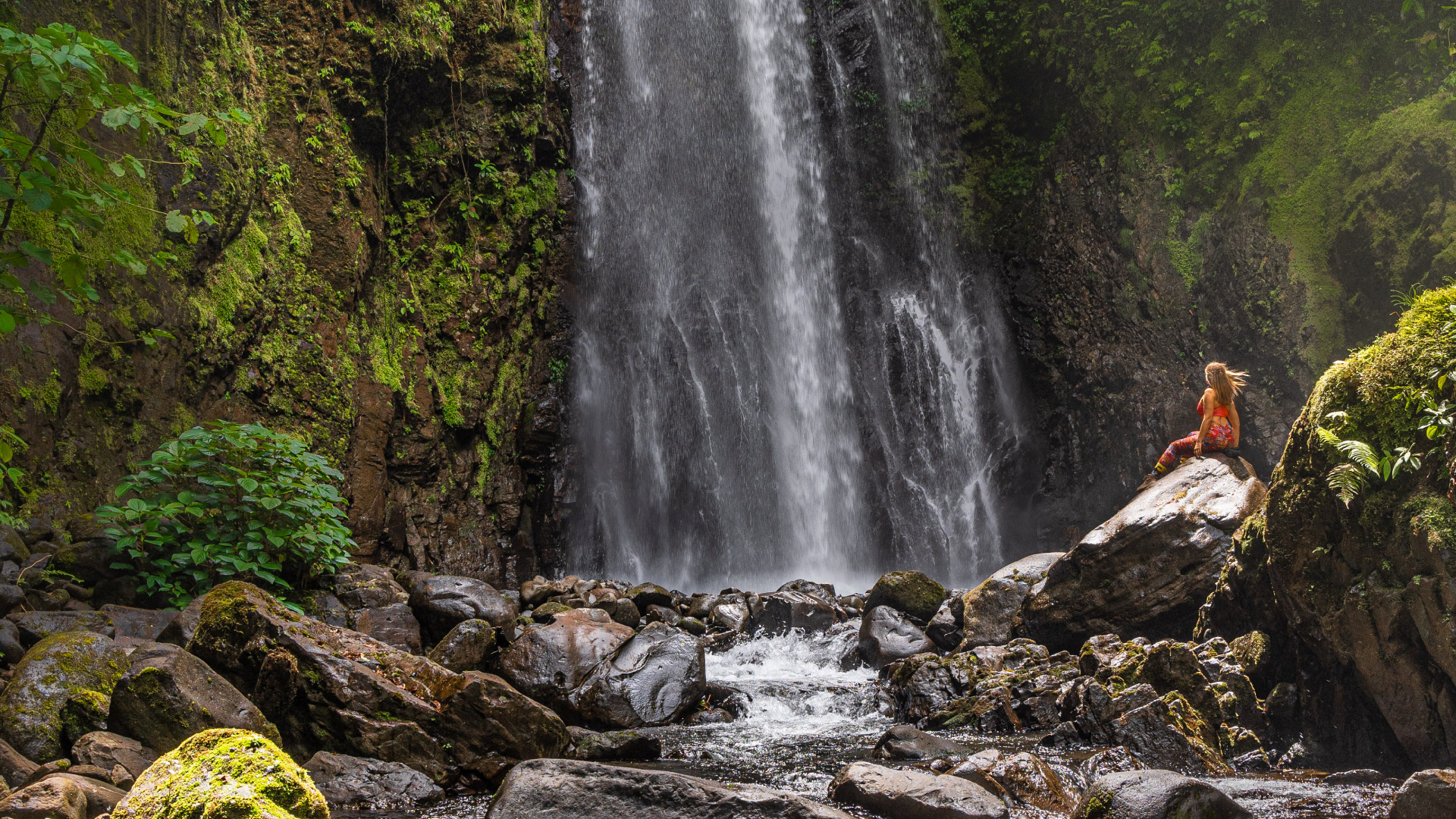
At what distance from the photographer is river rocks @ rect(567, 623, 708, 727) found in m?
6.13

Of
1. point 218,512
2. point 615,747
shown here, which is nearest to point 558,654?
point 615,747

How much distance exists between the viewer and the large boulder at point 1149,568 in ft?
23.3

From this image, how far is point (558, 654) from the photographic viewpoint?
658cm

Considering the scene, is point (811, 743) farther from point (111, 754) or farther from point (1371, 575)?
point (111, 754)

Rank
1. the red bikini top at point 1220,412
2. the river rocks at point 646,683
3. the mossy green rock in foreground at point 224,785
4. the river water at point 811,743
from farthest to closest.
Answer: the red bikini top at point 1220,412
the river rocks at point 646,683
the river water at point 811,743
the mossy green rock in foreground at point 224,785

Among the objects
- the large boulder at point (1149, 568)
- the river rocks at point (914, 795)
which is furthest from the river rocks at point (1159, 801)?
the large boulder at point (1149, 568)

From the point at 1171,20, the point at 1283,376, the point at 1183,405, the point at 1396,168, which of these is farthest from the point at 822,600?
the point at 1171,20

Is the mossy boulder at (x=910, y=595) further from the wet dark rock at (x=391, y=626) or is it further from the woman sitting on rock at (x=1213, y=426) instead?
the wet dark rock at (x=391, y=626)

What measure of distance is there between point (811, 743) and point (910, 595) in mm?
3697

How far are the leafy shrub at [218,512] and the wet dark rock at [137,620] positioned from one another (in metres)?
0.32

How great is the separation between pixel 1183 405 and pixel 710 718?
12.1 metres

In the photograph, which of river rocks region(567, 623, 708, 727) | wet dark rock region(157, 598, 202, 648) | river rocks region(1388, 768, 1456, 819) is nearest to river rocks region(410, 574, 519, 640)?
river rocks region(567, 623, 708, 727)

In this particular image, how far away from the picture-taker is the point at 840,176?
1738 centimetres

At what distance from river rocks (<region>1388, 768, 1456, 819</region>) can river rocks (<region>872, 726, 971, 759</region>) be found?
7.39 feet
